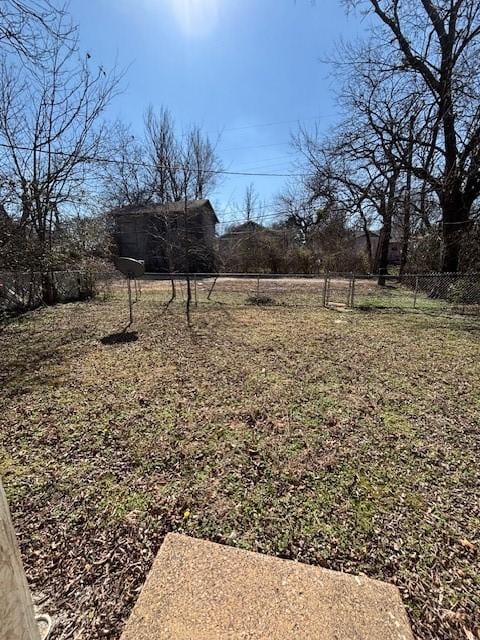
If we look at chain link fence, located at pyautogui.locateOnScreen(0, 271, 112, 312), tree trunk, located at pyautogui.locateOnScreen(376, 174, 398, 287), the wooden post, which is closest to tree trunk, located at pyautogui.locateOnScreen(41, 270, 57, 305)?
chain link fence, located at pyautogui.locateOnScreen(0, 271, 112, 312)

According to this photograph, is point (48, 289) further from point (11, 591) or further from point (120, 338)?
point (11, 591)

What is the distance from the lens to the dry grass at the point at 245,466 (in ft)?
5.56

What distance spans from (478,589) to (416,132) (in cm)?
1344

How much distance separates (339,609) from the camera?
148 centimetres

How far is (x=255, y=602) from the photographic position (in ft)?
4.93

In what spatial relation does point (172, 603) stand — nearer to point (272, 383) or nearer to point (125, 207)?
point (272, 383)

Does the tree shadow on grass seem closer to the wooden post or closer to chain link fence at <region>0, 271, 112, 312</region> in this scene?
chain link fence at <region>0, 271, 112, 312</region>

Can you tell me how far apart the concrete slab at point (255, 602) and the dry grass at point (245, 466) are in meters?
0.10

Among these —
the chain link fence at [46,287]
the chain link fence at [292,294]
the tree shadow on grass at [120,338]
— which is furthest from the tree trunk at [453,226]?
the chain link fence at [46,287]

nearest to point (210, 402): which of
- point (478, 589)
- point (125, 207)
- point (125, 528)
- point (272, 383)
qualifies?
point (272, 383)

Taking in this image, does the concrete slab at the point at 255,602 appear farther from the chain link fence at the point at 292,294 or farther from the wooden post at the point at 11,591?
the chain link fence at the point at 292,294

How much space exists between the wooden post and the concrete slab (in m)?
0.76

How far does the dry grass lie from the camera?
1695mm

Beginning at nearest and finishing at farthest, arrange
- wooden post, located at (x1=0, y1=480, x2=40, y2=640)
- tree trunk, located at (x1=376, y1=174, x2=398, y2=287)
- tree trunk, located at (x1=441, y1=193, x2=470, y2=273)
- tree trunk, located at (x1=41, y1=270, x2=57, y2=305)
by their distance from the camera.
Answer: wooden post, located at (x1=0, y1=480, x2=40, y2=640)
tree trunk, located at (x1=41, y1=270, x2=57, y2=305)
tree trunk, located at (x1=441, y1=193, x2=470, y2=273)
tree trunk, located at (x1=376, y1=174, x2=398, y2=287)
